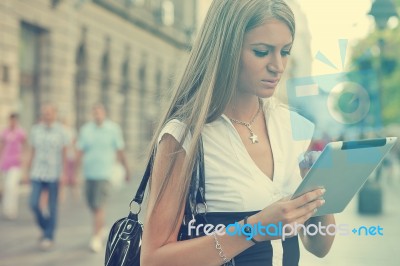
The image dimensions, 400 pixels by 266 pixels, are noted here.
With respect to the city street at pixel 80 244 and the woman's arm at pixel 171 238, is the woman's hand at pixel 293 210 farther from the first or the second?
the city street at pixel 80 244

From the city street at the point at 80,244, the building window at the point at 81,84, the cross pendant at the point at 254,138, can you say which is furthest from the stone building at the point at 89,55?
the cross pendant at the point at 254,138

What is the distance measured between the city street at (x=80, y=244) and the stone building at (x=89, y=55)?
8.00 feet

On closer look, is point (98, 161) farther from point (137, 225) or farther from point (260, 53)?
point (260, 53)

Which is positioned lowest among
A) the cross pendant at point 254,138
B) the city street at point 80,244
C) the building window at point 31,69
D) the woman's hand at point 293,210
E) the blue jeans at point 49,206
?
the city street at point 80,244

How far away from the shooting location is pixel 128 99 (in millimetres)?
26844

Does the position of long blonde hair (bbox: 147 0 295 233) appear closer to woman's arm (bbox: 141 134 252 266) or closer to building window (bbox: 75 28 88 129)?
woman's arm (bbox: 141 134 252 266)

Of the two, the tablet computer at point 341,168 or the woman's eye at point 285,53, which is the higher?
the woman's eye at point 285,53

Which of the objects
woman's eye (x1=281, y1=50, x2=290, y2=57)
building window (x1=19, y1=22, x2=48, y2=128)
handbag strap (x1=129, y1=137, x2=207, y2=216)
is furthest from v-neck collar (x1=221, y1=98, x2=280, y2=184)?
building window (x1=19, y1=22, x2=48, y2=128)

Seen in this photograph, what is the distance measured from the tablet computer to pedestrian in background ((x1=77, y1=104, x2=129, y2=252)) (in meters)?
6.30

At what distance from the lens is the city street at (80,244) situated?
508 cm

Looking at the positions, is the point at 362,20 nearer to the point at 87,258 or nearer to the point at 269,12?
the point at 269,12

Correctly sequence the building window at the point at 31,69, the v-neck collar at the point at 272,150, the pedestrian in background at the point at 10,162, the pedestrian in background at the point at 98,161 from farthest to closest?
the building window at the point at 31,69 → the pedestrian in background at the point at 10,162 → the pedestrian in background at the point at 98,161 → the v-neck collar at the point at 272,150

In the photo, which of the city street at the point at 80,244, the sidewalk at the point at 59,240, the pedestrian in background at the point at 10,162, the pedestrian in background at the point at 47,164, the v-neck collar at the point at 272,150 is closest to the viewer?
the v-neck collar at the point at 272,150

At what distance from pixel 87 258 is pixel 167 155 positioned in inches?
228
